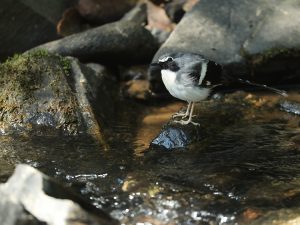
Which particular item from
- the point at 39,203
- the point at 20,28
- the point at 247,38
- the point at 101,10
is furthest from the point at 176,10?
the point at 39,203

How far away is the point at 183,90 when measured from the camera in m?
6.17

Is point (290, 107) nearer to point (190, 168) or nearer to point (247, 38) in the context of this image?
point (247, 38)

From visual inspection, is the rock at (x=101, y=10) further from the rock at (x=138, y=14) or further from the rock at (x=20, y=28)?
the rock at (x=20, y=28)

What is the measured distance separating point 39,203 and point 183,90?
2.43 m

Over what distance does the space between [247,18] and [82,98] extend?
334 cm

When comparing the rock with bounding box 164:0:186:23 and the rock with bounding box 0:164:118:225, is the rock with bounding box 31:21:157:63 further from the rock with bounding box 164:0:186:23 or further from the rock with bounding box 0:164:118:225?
the rock with bounding box 0:164:118:225

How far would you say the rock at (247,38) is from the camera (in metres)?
8.29

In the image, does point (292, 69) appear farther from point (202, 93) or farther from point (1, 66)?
point (1, 66)

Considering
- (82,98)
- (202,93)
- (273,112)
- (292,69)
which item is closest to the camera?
(202,93)

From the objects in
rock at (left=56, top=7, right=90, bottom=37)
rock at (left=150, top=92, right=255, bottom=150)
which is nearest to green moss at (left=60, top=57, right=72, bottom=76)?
rock at (left=150, top=92, right=255, bottom=150)

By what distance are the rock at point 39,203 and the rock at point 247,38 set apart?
13.8ft

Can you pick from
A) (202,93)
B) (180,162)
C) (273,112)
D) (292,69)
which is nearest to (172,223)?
(180,162)

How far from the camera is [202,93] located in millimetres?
6285

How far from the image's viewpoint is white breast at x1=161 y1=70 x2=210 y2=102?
20.2ft
